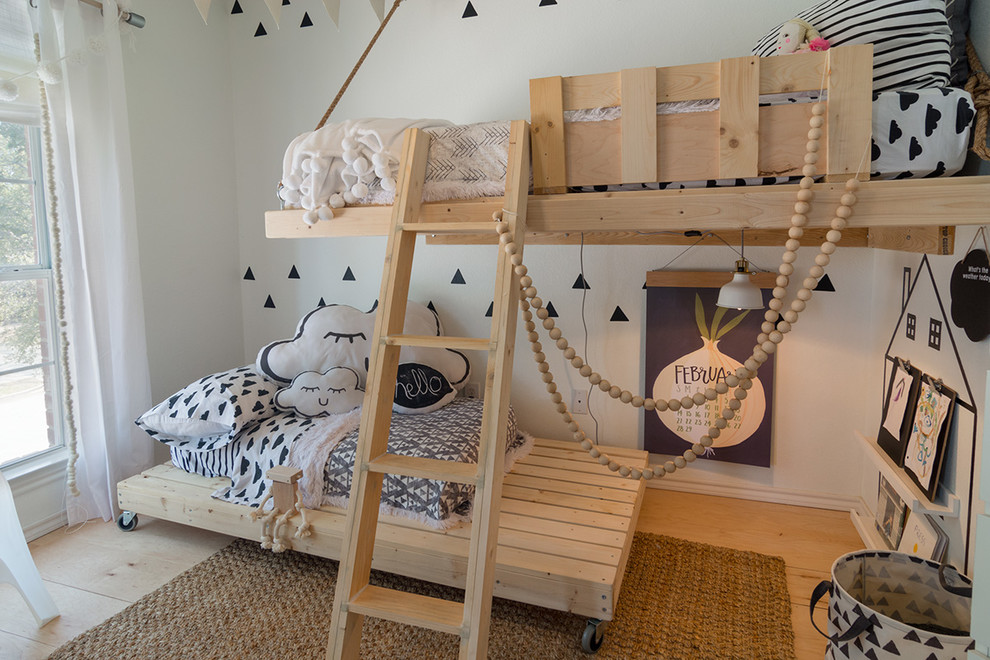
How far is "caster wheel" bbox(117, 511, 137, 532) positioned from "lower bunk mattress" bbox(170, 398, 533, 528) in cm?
24

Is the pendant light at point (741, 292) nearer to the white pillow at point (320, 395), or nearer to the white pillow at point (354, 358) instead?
the white pillow at point (354, 358)

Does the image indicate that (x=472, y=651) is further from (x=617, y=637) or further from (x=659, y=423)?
(x=659, y=423)

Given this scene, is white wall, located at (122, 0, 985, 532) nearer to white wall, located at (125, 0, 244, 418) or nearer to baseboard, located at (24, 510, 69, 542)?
white wall, located at (125, 0, 244, 418)

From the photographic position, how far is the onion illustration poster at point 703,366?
2674mm

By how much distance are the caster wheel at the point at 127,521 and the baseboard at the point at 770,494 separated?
212 centimetres

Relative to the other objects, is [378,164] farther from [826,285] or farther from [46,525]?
[46,525]

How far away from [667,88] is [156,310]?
8.25ft

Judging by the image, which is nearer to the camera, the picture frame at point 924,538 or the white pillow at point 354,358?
the picture frame at point 924,538

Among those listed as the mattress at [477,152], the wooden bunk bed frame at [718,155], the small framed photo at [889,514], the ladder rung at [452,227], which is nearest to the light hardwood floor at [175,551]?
the small framed photo at [889,514]

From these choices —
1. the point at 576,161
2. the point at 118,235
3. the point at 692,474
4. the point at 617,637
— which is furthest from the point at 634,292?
the point at 118,235

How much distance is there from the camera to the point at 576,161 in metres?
1.63

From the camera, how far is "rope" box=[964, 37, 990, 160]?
1432mm

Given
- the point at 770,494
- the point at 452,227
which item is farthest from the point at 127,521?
the point at 770,494

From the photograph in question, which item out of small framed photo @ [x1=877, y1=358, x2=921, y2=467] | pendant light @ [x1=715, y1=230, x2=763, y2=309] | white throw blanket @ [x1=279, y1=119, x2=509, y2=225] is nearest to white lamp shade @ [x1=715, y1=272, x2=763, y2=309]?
pendant light @ [x1=715, y1=230, x2=763, y2=309]
